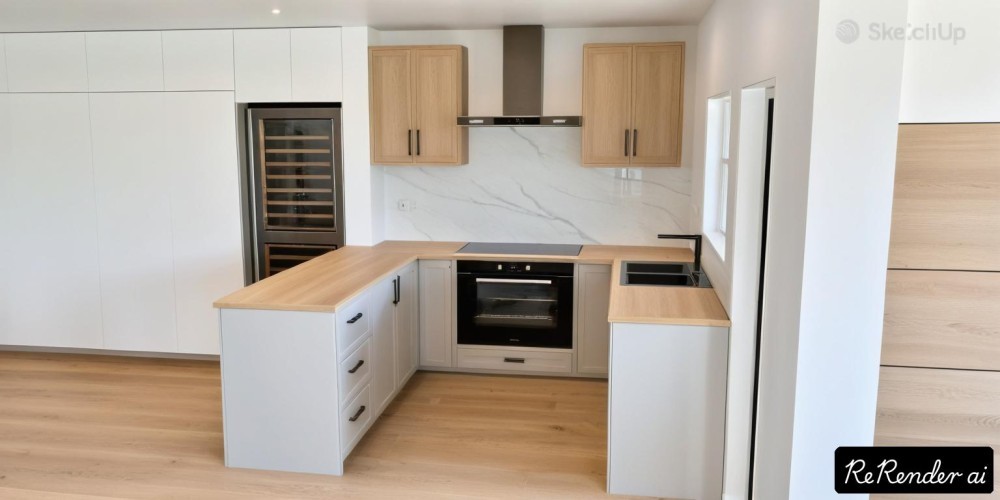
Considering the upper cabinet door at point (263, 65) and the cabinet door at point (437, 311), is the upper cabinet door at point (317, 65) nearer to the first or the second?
the upper cabinet door at point (263, 65)

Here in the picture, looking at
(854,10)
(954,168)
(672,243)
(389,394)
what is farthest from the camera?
(672,243)

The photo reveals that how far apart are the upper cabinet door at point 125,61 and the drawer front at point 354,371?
2591 mm

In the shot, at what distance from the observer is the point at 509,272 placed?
4980 mm

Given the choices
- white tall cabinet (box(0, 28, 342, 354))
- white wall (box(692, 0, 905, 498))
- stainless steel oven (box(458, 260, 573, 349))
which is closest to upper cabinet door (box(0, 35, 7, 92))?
white tall cabinet (box(0, 28, 342, 354))

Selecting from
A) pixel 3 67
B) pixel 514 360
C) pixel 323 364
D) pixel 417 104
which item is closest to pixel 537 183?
pixel 417 104

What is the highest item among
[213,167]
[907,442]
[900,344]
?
[213,167]

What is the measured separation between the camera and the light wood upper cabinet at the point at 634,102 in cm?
490

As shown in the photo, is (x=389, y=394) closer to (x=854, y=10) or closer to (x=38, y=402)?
(x=38, y=402)

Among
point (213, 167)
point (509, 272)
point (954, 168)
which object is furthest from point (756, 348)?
point (213, 167)


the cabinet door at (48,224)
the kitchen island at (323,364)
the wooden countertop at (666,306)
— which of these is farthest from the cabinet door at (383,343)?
the cabinet door at (48,224)

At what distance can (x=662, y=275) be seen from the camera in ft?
14.6

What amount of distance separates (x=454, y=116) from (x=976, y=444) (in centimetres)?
358

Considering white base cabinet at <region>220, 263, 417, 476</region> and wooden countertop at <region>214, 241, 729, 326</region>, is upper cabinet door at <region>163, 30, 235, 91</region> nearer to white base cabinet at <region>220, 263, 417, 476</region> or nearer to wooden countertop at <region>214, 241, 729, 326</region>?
wooden countertop at <region>214, 241, 729, 326</region>

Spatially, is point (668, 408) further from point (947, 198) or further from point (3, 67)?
point (3, 67)
